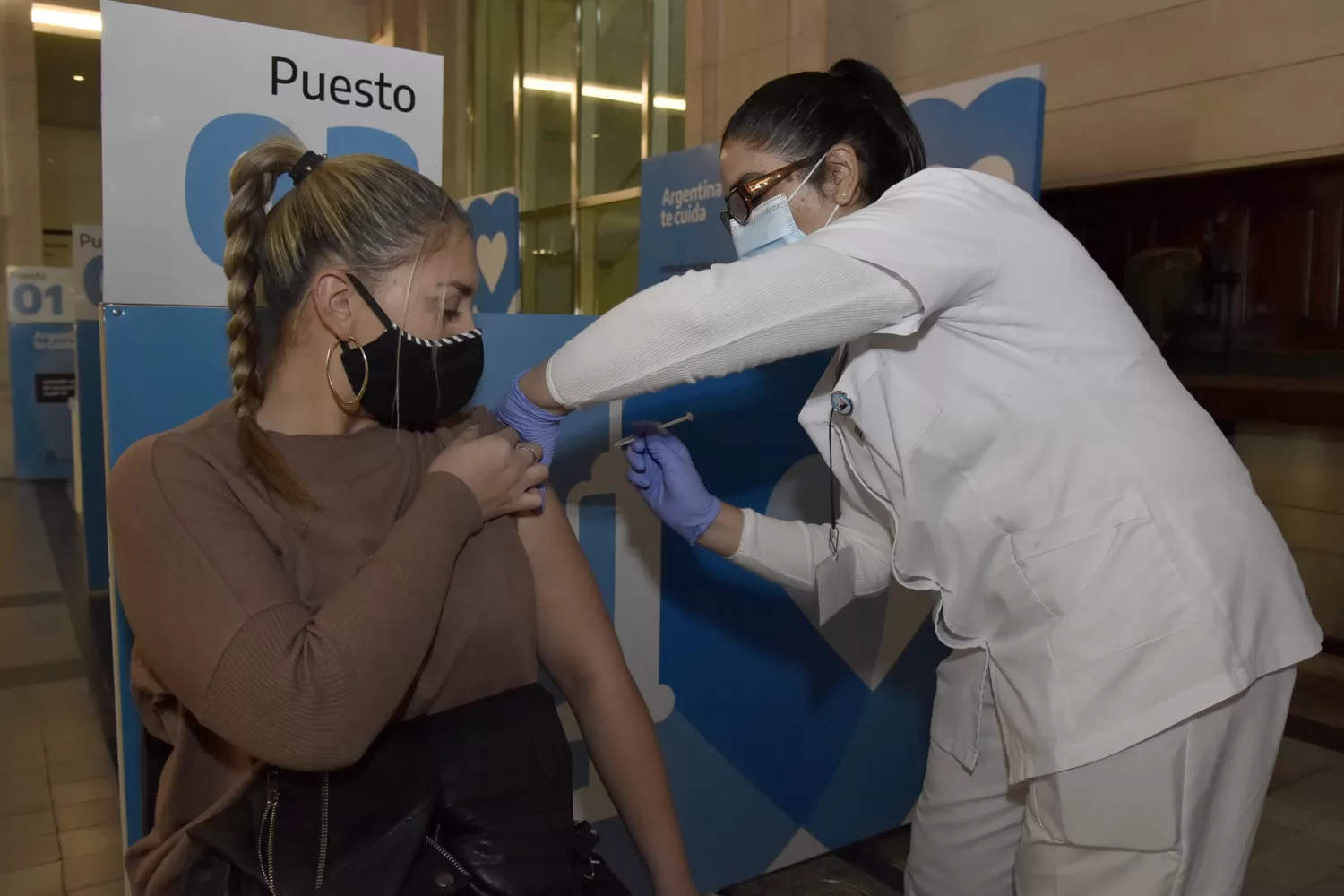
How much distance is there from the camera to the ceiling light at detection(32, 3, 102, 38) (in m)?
8.95

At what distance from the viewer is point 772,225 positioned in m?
1.43

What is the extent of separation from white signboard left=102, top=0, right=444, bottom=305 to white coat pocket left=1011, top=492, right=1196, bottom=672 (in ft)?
4.56

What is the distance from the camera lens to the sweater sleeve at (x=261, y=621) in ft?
3.11

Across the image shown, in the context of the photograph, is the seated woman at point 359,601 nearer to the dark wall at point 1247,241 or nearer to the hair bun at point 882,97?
the hair bun at point 882,97

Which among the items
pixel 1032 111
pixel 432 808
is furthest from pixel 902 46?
pixel 432 808

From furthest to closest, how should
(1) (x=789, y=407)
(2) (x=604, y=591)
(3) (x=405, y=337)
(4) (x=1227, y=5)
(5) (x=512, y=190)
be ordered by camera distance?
(5) (x=512, y=190), (4) (x=1227, y=5), (1) (x=789, y=407), (2) (x=604, y=591), (3) (x=405, y=337)

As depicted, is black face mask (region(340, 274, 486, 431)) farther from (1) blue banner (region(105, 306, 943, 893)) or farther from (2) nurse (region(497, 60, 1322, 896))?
(1) blue banner (region(105, 306, 943, 893))

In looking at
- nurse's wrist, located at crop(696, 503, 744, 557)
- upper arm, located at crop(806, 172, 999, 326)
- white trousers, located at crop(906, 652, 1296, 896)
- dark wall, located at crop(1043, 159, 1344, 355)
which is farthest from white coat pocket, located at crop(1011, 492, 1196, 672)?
dark wall, located at crop(1043, 159, 1344, 355)

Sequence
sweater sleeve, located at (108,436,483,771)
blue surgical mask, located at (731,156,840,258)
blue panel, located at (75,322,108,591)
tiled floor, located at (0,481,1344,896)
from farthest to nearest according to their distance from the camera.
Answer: blue panel, located at (75,322,108,591) < tiled floor, located at (0,481,1344,896) < blue surgical mask, located at (731,156,840,258) < sweater sleeve, located at (108,436,483,771)

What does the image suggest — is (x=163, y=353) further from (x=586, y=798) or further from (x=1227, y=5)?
(x=1227, y=5)

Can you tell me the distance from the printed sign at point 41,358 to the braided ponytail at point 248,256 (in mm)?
→ 8115

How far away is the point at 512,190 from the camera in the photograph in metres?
4.56

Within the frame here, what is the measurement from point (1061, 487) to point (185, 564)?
100cm

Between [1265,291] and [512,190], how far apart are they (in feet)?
10.4
